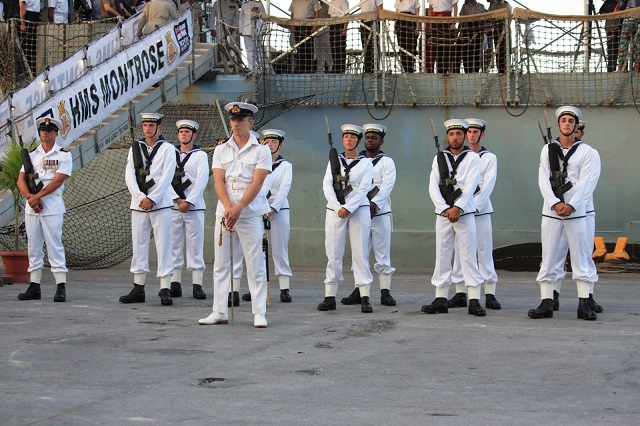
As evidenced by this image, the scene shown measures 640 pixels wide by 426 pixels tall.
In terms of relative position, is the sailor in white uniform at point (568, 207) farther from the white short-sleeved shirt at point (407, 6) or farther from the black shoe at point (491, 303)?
the white short-sleeved shirt at point (407, 6)

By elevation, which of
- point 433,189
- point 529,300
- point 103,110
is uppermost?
point 103,110

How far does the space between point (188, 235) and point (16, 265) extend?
2.62 meters

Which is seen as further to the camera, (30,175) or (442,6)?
(442,6)

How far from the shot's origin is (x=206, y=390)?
7531 mm

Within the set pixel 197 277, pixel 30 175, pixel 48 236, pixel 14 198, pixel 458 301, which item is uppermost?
pixel 30 175

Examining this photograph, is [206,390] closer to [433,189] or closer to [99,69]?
[433,189]

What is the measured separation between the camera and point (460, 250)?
12.1 m

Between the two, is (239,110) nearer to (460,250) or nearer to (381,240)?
(460,250)

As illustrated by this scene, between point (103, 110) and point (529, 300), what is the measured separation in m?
6.75

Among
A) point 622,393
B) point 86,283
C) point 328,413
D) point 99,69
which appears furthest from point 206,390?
point 99,69

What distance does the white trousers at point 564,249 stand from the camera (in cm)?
1146

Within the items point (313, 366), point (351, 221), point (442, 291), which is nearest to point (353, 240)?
point (351, 221)

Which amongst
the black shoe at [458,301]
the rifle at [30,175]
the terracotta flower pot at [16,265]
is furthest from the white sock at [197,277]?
the black shoe at [458,301]

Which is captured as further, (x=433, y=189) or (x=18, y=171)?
(x=18, y=171)
